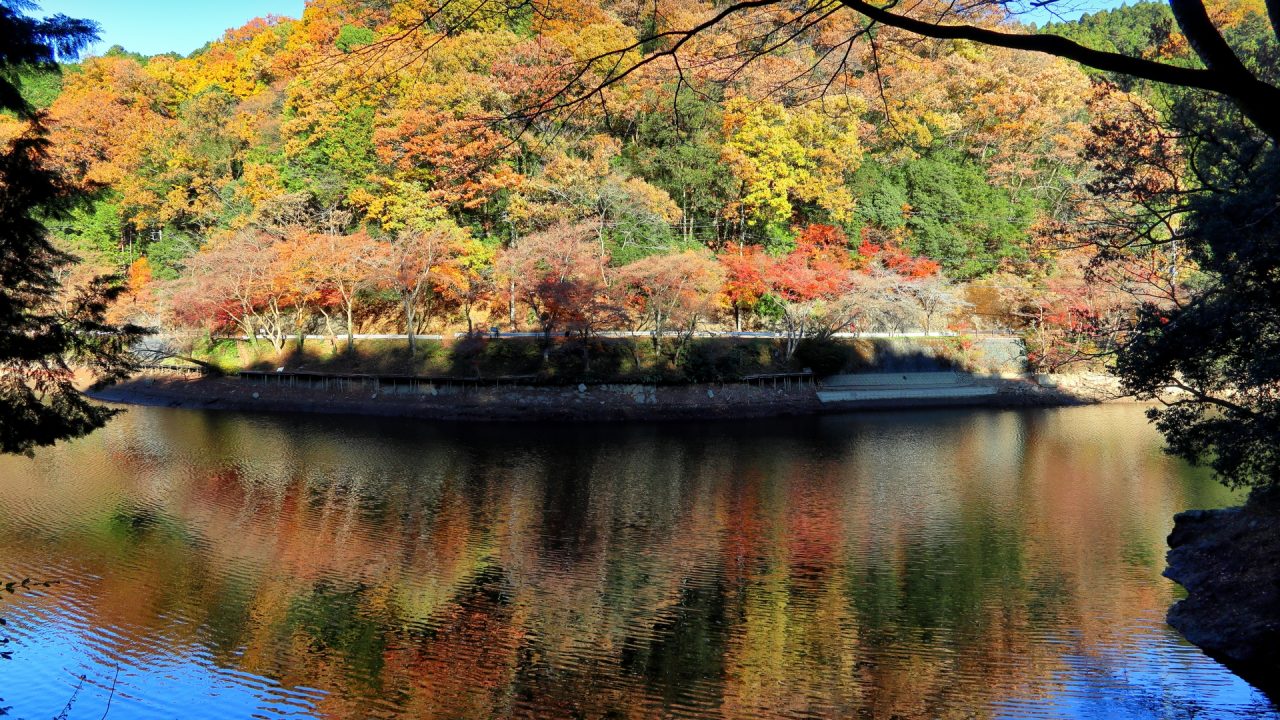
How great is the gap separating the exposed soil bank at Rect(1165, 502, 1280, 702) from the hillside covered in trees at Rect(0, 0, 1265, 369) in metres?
14.9

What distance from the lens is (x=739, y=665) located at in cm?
831

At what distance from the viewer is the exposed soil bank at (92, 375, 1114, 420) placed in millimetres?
24828

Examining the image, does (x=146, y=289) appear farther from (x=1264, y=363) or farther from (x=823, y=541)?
(x=1264, y=363)

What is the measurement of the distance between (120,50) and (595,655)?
57.7 m

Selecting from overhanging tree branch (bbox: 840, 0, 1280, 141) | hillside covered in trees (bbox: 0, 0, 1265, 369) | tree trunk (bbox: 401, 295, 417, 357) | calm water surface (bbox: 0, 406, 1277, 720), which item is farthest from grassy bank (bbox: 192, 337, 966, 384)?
overhanging tree branch (bbox: 840, 0, 1280, 141)

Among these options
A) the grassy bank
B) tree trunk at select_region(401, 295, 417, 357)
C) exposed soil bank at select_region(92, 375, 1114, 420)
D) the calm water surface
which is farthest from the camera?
tree trunk at select_region(401, 295, 417, 357)

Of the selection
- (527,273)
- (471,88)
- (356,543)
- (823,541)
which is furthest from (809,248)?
(356,543)

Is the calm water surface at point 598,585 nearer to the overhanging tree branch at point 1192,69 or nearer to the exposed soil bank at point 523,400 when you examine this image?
the exposed soil bank at point 523,400

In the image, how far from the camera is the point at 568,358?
87.1 ft

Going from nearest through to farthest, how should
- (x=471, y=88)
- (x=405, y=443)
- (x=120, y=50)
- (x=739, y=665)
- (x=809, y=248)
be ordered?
(x=739, y=665) → (x=405, y=443) → (x=471, y=88) → (x=809, y=248) → (x=120, y=50)

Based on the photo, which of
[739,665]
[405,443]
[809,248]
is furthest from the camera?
[809,248]

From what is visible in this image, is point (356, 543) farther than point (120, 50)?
No

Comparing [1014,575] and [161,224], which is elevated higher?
[161,224]

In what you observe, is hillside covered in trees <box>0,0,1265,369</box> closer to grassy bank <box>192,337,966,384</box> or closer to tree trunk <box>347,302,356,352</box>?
tree trunk <box>347,302,356,352</box>
